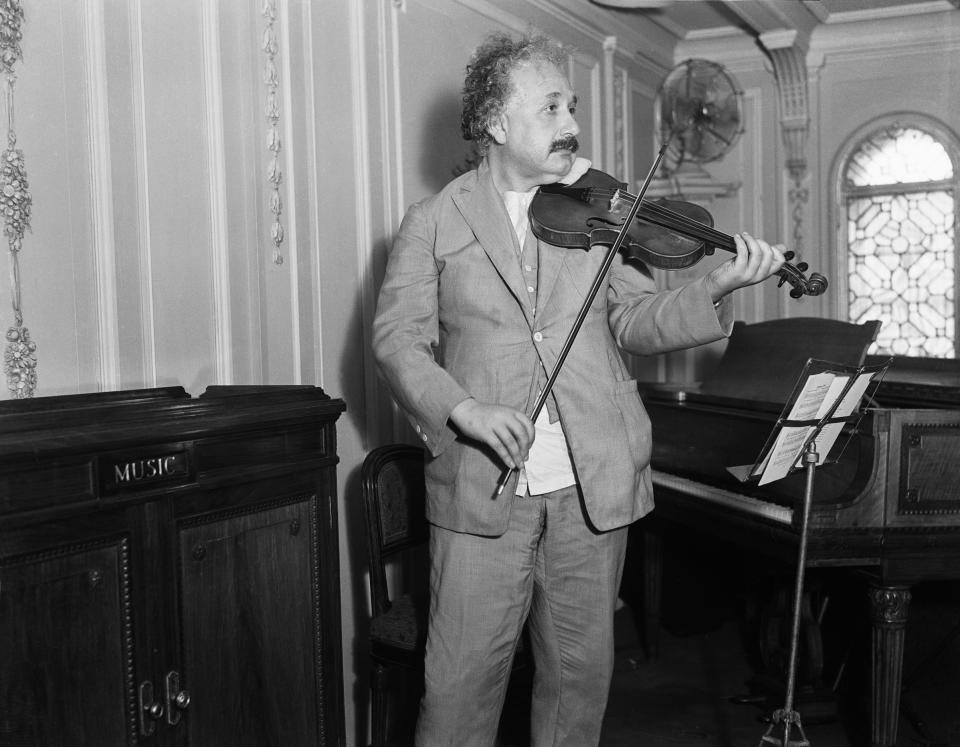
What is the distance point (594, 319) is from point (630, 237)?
19 centimetres

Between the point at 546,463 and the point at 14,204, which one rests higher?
the point at 14,204

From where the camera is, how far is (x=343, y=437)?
10.9ft

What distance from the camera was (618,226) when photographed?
2.25 metres

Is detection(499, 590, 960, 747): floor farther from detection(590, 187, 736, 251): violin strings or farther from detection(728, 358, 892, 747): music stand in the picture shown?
detection(590, 187, 736, 251): violin strings

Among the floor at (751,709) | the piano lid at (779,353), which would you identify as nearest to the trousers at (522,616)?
the floor at (751,709)

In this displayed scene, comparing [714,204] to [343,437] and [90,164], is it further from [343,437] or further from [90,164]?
[90,164]

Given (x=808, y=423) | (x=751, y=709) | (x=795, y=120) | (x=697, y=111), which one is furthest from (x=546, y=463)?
(x=795, y=120)

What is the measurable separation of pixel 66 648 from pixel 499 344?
3.21 feet

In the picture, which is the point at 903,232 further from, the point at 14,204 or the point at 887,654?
the point at 14,204

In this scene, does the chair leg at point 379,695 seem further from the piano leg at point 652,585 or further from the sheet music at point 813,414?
the piano leg at point 652,585

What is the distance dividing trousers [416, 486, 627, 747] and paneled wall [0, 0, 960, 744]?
0.95 meters

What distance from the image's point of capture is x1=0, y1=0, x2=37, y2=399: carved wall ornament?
219 cm

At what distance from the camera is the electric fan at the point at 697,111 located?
5.75 meters

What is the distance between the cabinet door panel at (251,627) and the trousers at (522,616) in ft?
0.89
